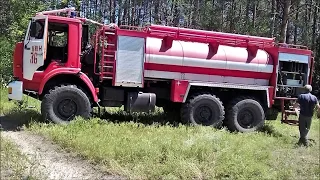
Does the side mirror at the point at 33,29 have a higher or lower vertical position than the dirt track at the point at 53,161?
higher

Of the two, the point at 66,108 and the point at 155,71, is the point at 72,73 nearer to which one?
the point at 66,108

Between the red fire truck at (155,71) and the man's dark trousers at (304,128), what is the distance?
4.66ft

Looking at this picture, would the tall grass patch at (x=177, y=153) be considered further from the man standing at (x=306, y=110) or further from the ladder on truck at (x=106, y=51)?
the ladder on truck at (x=106, y=51)

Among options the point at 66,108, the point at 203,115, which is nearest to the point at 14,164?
the point at 66,108

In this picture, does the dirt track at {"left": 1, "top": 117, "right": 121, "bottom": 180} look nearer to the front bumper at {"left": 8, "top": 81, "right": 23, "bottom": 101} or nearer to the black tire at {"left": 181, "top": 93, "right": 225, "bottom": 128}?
the front bumper at {"left": 8, "top": 81, "right": 23, "bottom": 101}

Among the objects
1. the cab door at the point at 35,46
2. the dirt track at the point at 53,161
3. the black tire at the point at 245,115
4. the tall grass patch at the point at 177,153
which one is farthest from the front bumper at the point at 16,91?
the black tire at the point at 245,115

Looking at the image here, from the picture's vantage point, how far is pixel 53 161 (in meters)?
6.58

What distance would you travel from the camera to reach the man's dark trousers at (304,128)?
31.9ft

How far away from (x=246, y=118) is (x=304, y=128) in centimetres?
177

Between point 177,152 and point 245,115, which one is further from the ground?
point 245,115

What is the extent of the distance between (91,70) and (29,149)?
3.55m

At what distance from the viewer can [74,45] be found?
9.70 meters

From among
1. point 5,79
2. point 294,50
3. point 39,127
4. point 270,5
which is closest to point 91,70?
Answer: point 39,127

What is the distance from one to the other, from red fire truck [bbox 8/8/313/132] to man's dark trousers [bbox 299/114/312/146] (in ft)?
4.66
